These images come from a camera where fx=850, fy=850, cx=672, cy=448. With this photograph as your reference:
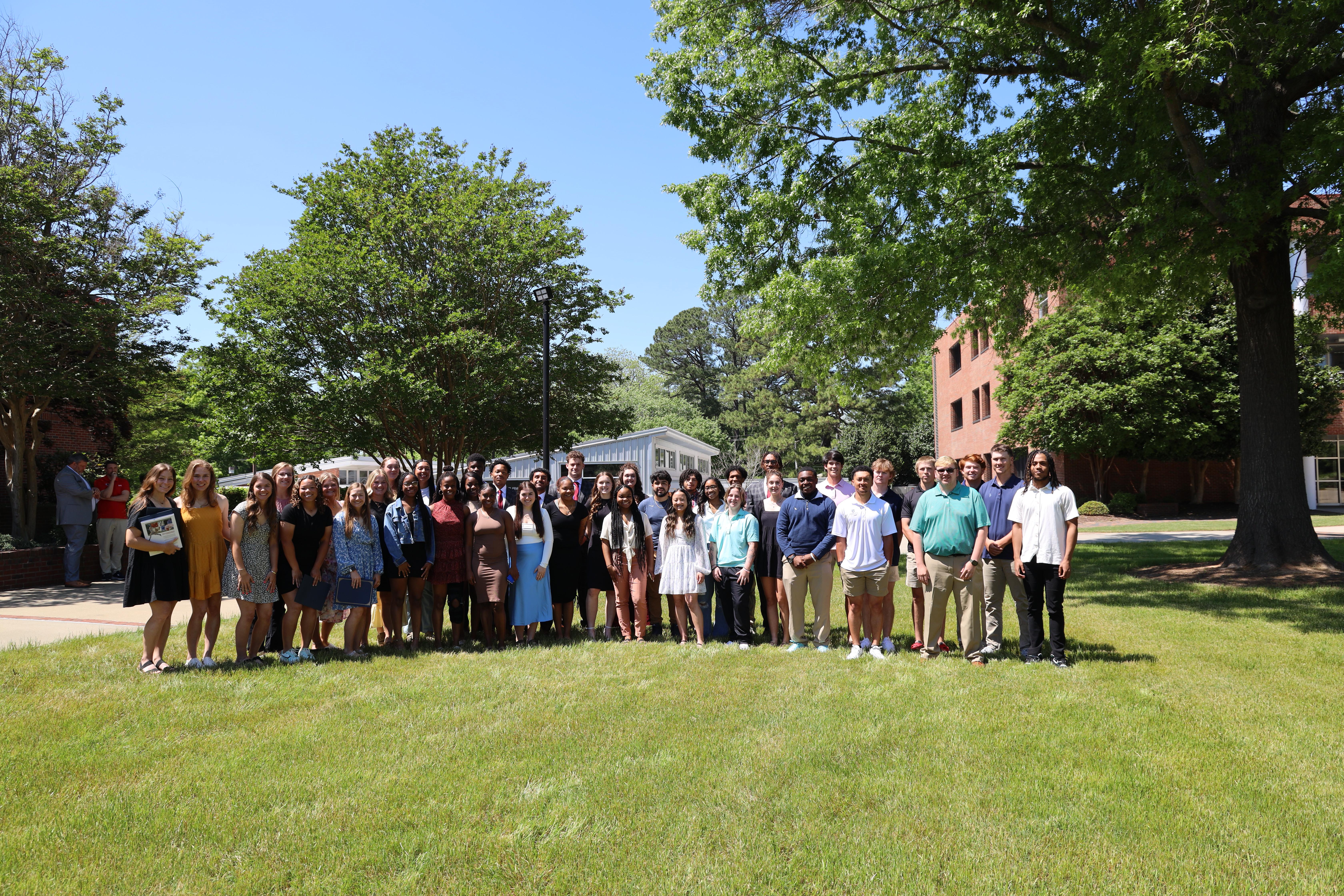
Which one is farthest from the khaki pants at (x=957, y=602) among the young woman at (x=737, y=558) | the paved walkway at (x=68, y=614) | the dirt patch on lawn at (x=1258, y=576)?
the paved walkway at (x=68, y=614)

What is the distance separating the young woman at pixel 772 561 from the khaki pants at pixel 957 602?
1452 millimetres

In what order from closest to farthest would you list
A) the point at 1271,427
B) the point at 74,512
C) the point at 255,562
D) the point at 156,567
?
the point at 156,567 → the point at 255,562 → the point at 1271,427 → the point at 74,512

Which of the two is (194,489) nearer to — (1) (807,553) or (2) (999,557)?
(1) (807,553)

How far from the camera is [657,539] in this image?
908 cm

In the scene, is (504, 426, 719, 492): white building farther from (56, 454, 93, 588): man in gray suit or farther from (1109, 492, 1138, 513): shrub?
Answer: (56, 454, 93, 588): man in gray suit

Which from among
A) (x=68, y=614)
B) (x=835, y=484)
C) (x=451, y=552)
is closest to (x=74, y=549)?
(x=68, y=614)

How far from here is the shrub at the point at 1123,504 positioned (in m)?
31.2

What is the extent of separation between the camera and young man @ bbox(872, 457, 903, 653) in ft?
26.3

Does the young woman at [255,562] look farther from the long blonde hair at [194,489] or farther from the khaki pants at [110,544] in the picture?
the khaki pants at [110,544]

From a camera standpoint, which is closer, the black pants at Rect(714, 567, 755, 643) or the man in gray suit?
the black pants at Rect(714, 567, 755, 643)

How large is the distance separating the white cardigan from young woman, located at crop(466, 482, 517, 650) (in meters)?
0.10

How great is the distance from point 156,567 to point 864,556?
20.2ft

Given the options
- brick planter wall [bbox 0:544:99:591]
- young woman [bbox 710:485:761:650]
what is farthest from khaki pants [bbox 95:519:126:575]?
young woman [bbox 710:485:761:650]

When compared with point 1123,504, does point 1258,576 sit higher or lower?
lower
